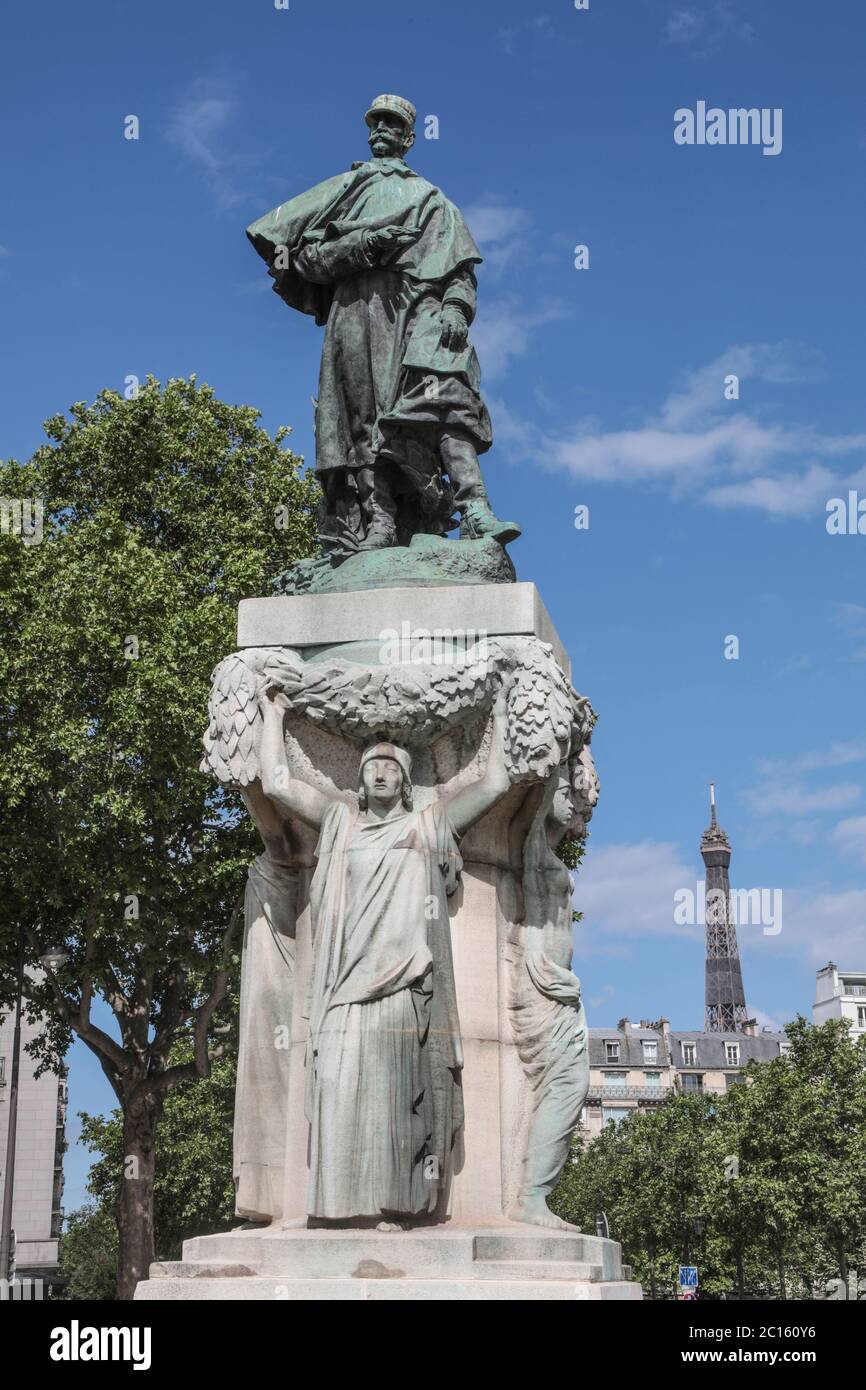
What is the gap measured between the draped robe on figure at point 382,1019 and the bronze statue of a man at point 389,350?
7.79 feet

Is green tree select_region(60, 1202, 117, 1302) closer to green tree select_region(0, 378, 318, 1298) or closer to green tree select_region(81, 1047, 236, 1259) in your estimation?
green tree select_region(81, 1047, 236, 1259)

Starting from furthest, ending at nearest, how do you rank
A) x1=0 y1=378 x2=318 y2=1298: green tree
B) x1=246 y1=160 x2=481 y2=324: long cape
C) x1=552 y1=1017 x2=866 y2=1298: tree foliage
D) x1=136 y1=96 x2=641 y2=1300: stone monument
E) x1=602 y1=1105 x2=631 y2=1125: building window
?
1. x1=602 y1=1105 x2=631 y2=1125: building window
2. x1=552 y1=1017 x2=866 y2=1298: tree foliage
3. x1=0 y1=378 x2=318 y2=1298: green tree
4. x1=246 y1=160 x2=481 y2=324: long cape
5. x1=136 y1=96 x2=641 y2=1300: stone monument

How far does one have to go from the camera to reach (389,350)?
10.5 m

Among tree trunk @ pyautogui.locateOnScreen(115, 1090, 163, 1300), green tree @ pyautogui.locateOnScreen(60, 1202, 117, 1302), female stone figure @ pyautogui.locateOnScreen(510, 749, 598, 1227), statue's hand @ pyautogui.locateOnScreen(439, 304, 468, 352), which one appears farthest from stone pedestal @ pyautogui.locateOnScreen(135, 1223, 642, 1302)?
green tree @ pyautogui.locateOnScreen(60, 1202, 117, 1302)

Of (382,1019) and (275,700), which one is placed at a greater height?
(275,700)

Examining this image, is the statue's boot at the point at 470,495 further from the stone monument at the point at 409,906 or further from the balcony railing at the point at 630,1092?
the balcony railing at the point at 630,1092

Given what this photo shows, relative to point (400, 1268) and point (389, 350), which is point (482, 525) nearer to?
point (389, 350)

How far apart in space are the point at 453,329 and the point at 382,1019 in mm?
4651

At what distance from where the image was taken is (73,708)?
86.4 feet

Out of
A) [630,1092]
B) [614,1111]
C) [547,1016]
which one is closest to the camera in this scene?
[547,1016]

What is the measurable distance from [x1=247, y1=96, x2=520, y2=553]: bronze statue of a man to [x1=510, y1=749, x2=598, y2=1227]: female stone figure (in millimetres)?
2292

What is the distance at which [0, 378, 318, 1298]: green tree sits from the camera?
25406 mm

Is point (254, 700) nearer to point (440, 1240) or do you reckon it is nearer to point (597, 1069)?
point (440, 1240)

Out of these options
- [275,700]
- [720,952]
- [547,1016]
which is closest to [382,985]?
[547,1016]
